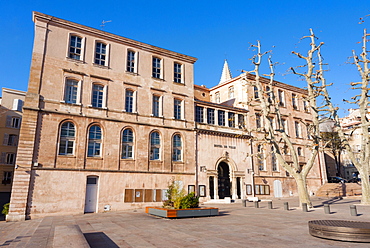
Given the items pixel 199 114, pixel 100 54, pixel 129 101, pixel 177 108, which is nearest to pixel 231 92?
pixel 199 114

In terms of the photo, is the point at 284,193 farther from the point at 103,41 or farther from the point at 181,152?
the point at 103,41

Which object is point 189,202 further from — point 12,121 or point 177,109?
point 12,121

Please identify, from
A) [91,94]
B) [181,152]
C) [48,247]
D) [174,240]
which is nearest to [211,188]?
[181,152]

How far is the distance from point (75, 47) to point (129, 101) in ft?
21.9

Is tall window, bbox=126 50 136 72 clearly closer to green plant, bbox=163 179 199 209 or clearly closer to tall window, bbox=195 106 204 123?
tall window, bbox=195 106 204 123

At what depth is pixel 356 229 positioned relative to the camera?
826cm

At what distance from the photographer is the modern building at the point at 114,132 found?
2014 centimetres

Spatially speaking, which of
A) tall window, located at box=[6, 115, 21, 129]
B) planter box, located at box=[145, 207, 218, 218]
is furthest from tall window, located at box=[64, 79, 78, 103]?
Answer: tall window, located at box=[6, 115, 21, 129]

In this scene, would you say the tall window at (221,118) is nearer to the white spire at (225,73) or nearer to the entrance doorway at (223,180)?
the entrance doorway at (223,180)

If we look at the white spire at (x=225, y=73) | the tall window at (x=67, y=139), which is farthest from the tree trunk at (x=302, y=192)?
the white spire at (x=225, y=73)

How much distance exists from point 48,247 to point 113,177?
1438cm

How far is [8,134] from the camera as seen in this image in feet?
113

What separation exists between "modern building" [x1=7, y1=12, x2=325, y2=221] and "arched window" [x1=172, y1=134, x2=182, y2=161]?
4.1 inches

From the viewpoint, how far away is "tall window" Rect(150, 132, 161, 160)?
82.9 feet
